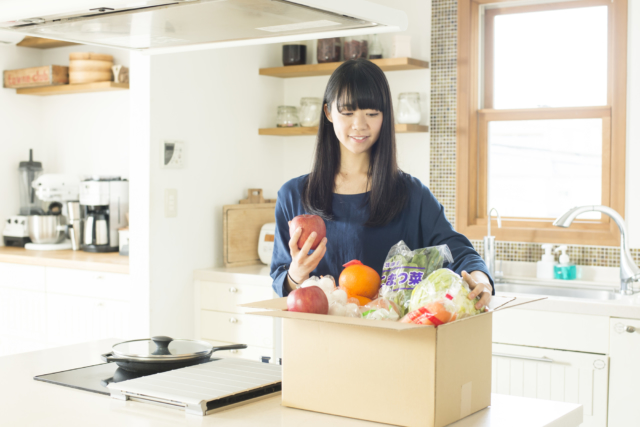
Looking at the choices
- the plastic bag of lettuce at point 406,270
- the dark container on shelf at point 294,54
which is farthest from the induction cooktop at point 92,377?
the dark container on shelf at point 294,54

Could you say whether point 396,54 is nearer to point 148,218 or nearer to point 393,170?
point 148,218

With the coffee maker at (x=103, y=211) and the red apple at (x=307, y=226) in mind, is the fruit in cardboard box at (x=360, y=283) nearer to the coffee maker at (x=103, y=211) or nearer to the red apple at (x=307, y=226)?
the red apple at (x=307, y=226)

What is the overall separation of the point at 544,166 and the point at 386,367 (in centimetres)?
244

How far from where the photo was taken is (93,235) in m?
3.80

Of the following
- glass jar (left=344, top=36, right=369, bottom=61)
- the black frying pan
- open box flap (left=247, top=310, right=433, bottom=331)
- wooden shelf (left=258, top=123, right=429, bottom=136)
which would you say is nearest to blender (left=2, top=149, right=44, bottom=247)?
wooden shelf (left=258, top=123, right=429, bottom=136)

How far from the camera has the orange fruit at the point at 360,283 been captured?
1.32m

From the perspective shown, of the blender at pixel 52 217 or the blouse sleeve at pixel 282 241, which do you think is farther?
the blender at pixel 52 217

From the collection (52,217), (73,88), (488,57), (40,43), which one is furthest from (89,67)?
(488,57)

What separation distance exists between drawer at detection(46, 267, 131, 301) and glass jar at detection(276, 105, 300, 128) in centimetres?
115

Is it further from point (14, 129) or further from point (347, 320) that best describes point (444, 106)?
point (14, 129)

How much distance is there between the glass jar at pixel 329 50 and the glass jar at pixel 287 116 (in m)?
0.32

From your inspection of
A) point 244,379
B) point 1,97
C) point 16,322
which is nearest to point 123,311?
Answer: point 16,322

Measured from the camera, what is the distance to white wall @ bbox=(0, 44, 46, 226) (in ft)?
13.7

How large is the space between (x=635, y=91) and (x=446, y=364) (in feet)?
7.59
